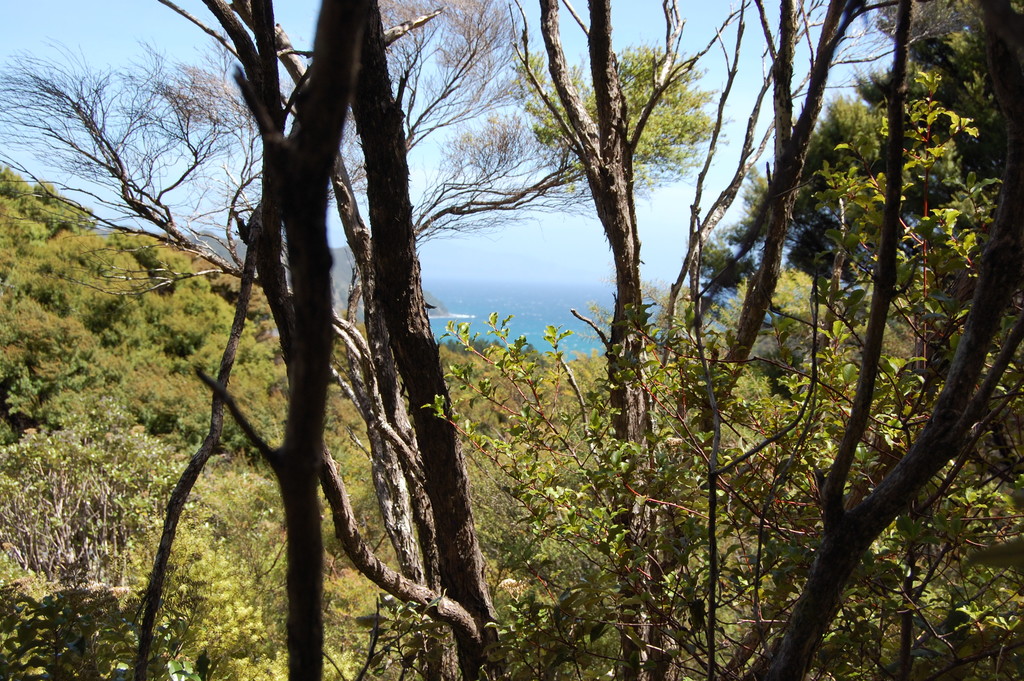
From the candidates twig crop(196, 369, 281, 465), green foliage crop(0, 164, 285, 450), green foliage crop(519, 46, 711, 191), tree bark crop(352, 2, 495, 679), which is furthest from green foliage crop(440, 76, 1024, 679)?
green foliage crop(0, 164, 285, 450)

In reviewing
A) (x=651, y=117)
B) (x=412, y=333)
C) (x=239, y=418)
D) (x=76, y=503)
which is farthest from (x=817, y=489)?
(x=76, y=503)

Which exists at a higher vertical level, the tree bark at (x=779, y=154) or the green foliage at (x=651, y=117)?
the green foliage at (x=651, y=117)

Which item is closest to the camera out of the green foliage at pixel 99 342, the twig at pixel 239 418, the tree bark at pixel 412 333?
the twig at pixel 239 418

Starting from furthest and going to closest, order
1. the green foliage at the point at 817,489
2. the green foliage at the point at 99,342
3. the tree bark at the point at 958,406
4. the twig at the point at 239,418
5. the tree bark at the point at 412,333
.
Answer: the green foliage at the point at 99,342
the tree bark at the point at 412,333
the green foliage at the point at 817,489
the tree bark at the point at 958,406
the twig at the point at 239,418

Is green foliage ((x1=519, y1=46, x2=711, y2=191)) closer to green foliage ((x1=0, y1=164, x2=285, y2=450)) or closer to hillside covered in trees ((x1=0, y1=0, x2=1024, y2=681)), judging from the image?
hillside covered in trees ((x1=0, y1=0, x2=1024, y2=681))

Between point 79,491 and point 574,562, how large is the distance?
15.4ft

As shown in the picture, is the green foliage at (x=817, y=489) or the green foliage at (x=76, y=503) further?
the green foliage at (x=76, y=503)

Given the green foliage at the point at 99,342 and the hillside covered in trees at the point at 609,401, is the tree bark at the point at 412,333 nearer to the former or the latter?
the hillside covered in trees at the point at 609,401

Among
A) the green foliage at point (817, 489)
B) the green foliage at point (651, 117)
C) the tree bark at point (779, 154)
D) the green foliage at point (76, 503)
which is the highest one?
the green foliage at point (651, 117)

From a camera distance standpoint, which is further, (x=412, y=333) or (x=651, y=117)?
(x=651, y=117)

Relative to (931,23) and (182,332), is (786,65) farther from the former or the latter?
(182,332)

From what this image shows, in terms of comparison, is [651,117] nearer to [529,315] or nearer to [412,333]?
[412,333]

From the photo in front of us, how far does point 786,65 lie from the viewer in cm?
159

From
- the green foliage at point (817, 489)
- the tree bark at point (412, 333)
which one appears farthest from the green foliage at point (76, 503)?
the green foliage at point (817, 489)
